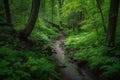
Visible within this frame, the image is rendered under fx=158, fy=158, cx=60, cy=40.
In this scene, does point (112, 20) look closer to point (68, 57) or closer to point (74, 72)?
point (74, 72)

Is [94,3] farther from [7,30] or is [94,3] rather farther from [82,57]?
[7,30]

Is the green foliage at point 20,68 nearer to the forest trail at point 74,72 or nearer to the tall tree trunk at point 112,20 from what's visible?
the forest trail at point 74,72

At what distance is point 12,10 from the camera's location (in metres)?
16.3

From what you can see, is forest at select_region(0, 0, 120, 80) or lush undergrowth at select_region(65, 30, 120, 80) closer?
forest at select_region(0, 0, 120, 80)

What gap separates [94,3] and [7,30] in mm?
7471

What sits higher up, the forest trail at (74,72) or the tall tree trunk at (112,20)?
the tall tree trunk at (112,20)

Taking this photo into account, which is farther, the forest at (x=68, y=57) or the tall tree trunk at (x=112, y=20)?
the tall tree trunk at (x=112, y=20)

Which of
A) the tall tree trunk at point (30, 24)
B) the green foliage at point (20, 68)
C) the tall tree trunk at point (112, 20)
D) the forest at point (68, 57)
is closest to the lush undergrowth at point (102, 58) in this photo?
the forest at point (68, 57)

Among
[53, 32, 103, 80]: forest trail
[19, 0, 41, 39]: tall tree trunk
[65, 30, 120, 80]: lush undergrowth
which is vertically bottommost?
[53, 32, 103, 80]: forest trail

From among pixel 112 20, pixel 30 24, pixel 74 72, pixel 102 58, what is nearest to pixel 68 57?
pixel 74 72

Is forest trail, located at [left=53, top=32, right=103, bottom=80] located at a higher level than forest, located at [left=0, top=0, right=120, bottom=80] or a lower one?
lower

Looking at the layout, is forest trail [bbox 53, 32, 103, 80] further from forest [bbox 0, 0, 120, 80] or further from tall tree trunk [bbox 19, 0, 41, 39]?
tall tree trunk [bbox 19, 0, 41, 39]

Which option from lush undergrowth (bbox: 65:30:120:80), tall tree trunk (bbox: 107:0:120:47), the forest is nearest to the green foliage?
the forest

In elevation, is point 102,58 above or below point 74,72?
above
